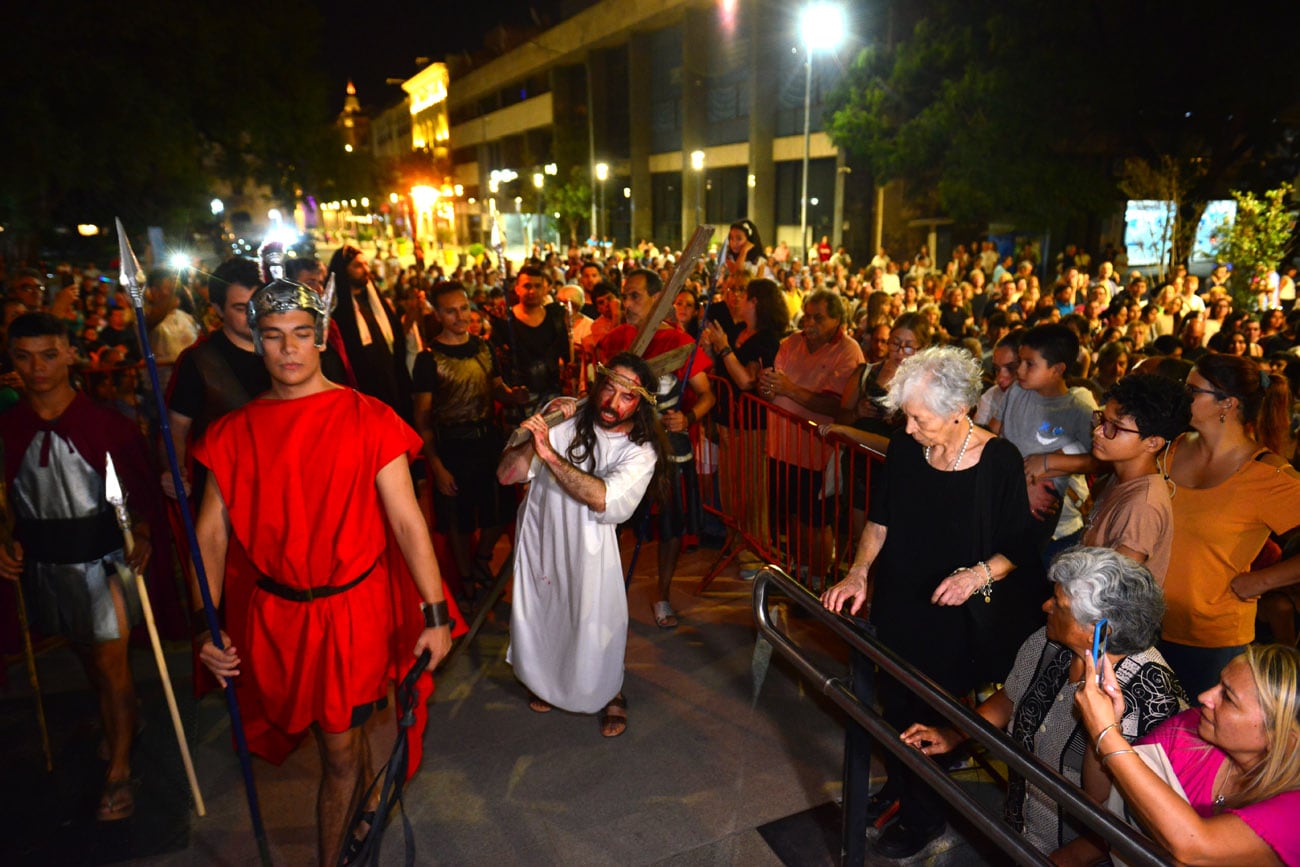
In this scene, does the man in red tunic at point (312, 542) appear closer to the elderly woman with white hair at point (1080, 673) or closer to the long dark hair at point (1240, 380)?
the elderly woman with white hair at point (1080, 673)

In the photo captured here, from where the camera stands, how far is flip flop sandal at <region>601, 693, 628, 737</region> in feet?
13.8

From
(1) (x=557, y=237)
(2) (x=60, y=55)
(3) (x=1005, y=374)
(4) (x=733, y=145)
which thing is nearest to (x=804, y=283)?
(3) (x=1005, y=374)

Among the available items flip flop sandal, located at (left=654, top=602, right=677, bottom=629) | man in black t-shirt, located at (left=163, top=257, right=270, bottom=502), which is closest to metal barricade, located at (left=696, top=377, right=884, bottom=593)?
flip flop sandal, located at (left=654, top=602, right=677, bottom=629)

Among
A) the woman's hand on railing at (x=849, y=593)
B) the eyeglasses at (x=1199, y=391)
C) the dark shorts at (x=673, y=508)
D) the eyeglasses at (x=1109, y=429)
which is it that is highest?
the eyeglasses at (x=1199, y=391)

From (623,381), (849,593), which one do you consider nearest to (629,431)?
(623,381)

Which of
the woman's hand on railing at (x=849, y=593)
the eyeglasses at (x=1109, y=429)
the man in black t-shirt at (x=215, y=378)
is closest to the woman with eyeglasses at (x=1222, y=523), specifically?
the eyeglasses at (x=1109, y=429)

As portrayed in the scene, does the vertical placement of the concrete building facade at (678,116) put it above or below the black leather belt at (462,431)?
above

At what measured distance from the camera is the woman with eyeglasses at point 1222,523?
3.30 meters

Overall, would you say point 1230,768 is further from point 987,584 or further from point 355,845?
point 355,845

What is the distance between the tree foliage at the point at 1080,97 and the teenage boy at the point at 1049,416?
16.2 m

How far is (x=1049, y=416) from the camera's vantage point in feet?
13.9

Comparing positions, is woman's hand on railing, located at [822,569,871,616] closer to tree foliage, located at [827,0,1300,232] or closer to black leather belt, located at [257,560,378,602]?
black leather belt, located at [257,560,378,602]

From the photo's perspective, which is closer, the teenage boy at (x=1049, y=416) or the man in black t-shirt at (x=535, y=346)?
the teenage boy at (x=1049, y=416)

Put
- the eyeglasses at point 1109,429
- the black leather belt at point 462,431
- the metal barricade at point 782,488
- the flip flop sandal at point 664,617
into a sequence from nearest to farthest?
the eyeglasses at point 1109,429
the metal barricade at point 782,488
the flip flop sandal at point 664,617
the black leather belt at point 462,431
